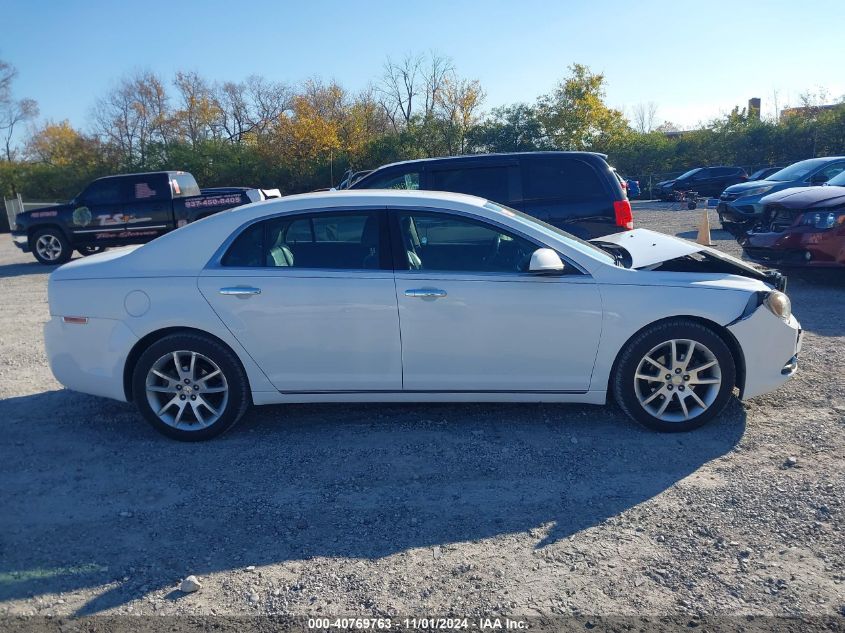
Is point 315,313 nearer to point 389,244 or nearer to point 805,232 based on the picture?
point 389,244

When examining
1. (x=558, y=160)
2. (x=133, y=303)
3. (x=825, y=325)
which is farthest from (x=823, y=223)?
(x=133, y=303)

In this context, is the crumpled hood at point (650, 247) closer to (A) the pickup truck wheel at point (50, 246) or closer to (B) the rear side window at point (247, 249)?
(B) the rear side window at point (247, 249)

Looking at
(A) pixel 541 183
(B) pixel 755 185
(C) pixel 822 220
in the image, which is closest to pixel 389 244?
(A) pixel 541 183

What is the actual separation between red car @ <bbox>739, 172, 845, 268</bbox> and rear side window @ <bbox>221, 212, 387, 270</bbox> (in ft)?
21.8

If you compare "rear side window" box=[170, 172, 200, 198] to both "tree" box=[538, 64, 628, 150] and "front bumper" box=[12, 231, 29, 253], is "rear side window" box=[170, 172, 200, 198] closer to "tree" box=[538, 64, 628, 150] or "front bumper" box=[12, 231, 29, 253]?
"front bumper" box=[12, 231, 29, 253]

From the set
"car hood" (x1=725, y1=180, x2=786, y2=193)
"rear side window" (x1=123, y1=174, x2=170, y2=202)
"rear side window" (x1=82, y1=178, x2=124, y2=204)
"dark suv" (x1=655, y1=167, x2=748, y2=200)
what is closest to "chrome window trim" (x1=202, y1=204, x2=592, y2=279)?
"rear side window" (x1=123, y1=174, x2=170, y2=202)

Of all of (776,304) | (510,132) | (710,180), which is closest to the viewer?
(776,304)

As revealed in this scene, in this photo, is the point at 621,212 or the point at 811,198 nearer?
the point at 621,212

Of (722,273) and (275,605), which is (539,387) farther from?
(275,605)

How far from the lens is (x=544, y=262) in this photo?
4.52 m

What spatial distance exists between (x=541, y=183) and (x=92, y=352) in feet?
18.8

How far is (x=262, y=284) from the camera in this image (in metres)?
4.72

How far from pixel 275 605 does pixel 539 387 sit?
7.64 feet

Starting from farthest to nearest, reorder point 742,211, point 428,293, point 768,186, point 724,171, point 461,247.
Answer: point 724,171 < point 768,186 < point 742,211 < point 461,247 < point 428,293
